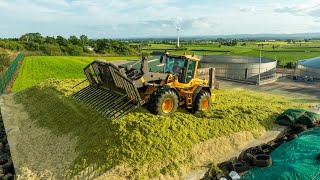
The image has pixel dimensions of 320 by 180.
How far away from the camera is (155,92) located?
1057 centimetres

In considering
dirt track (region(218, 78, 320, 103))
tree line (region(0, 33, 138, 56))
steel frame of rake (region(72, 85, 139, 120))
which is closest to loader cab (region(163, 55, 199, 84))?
steel frame of rake (region(72, 85, 139, 120))

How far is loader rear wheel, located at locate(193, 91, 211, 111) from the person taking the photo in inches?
455

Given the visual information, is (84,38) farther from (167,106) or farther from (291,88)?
(167,106)

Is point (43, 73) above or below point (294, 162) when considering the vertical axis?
above

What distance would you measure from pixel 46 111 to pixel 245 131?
9.07 meters

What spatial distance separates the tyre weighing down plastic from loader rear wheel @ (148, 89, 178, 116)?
11.7ft

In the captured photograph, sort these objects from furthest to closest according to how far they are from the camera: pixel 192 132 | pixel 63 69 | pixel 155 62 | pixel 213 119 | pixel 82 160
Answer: pixel 63 69 < pixel 155 62 < pixel 213 119 < pixel 192 132 < pixel 82 160

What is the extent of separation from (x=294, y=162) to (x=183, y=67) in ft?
17.2

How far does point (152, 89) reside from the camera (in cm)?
1138

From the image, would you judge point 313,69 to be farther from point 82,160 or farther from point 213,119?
point 82,160

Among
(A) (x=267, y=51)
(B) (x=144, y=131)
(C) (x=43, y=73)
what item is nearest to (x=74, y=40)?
(C) (x=43, y=73)

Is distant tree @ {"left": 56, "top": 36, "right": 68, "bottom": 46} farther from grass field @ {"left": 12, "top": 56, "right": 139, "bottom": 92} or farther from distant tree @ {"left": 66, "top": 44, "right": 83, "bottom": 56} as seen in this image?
grass field @ {"left": 12, "top": 56, "right": 139, "bottom": 92}

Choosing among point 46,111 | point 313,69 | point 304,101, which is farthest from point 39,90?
point 313,69

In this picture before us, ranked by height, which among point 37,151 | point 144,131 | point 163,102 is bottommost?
point 37,151
